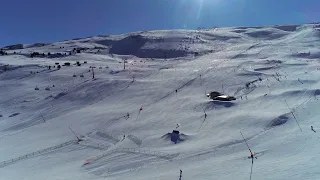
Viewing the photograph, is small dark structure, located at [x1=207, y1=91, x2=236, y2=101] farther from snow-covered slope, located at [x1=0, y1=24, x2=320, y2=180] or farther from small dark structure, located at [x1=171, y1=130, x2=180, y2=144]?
small dark structure, located at [x1=171, y1=130, x2=180, y2=144]

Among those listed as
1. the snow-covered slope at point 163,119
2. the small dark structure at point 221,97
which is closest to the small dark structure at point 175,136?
the snow-covered slope at point 163,119

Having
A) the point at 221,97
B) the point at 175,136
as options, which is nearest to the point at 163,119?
the point at 175,136

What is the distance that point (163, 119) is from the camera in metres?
25.5

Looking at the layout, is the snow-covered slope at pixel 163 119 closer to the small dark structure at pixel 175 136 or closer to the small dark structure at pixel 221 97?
the small dark structure at pixel 175 136

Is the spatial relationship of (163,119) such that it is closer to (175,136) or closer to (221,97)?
(175,136)

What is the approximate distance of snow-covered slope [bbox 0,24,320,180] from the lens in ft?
56.4

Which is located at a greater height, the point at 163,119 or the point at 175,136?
the point at 163,119

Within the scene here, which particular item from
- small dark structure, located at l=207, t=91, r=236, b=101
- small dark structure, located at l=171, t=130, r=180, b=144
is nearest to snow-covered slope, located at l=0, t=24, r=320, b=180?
small dark structure, located at l=171, t=130, r=180, b=144

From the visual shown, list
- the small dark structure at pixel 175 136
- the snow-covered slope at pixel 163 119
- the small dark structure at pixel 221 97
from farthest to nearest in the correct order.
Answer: the small dark structure at pixel 221 97, the small dark structure at pixel 175 136, the snow-covered slope at pixel 163 119

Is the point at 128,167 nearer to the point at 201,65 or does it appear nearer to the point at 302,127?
the point at 302,127

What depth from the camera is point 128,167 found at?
18.3 meters

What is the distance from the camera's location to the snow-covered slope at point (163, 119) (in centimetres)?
1719

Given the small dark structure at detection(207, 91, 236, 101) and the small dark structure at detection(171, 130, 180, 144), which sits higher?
the small dark structure at detection(207, 91, 236, 101)

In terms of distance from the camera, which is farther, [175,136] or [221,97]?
[221,97]
